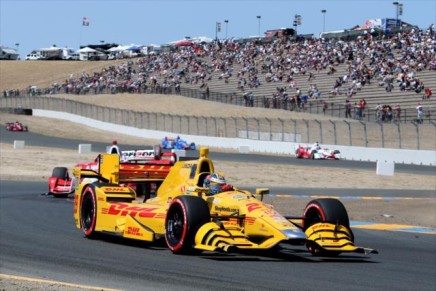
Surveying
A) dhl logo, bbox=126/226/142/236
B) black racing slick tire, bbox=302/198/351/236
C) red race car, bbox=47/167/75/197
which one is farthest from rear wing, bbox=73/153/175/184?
red race car, bbox=47/167/75/197

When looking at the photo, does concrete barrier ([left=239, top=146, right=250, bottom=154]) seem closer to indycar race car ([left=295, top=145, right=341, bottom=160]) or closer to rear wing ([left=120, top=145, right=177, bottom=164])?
indycar race car ([left=295, top=145, right=341, bottom=160])

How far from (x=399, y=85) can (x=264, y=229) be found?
162 ft

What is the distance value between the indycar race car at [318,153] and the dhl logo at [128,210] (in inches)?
1337

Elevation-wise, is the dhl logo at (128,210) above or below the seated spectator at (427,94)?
below

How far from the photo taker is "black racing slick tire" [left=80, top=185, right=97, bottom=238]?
15.3 metres

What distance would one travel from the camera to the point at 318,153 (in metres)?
48.4

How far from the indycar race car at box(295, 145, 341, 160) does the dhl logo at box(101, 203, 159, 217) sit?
34.0 m

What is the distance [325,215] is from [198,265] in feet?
7.99

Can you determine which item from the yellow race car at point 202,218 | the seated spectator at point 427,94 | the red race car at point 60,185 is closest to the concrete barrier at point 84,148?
the red race car at point 60,185

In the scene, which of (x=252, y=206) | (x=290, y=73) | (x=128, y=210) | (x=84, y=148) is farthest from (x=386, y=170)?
(x=290, y=73)

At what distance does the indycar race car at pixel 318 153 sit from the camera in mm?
48250

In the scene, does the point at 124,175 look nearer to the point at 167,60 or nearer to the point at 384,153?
the point at 384,153

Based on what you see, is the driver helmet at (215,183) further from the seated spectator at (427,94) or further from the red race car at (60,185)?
the seated spectator at (427,94)

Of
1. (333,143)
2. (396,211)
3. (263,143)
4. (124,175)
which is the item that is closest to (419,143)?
(333,143)
